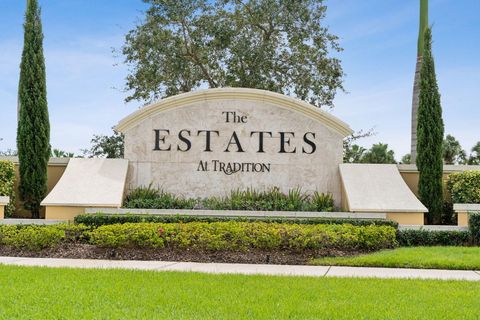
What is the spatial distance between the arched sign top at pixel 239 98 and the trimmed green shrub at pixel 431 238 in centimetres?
496

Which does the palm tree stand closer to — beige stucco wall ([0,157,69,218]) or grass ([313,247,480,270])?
grass ([313,247,480,270])

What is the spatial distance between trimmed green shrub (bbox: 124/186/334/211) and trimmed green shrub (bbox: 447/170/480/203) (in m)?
3.77

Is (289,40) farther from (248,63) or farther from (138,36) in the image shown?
(138,36)

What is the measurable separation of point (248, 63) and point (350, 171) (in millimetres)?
11421

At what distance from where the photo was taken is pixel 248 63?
92.6 feet

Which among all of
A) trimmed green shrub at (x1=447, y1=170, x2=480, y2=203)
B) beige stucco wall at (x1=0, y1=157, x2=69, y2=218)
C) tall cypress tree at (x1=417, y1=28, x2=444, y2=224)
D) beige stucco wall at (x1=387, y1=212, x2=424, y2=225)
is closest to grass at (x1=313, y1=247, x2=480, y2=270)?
beige stucco wall at (x1=387, y1=212, x2=424, y2=225)

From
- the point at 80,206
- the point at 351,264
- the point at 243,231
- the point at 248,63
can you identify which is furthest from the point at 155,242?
the point at 248,63

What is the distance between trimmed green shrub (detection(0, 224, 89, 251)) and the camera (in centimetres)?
1252

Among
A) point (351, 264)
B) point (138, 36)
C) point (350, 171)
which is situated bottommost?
point (351, 264)

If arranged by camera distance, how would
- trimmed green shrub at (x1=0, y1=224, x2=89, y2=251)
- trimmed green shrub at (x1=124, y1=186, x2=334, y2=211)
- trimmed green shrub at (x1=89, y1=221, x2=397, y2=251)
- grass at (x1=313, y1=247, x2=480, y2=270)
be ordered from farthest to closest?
trimmed green shrub at (x1=124, y1=186, x2=334, y2=211), trimmed green shrub at (x1=0, y1=224, x2=89, y2=251), trimmed green shrub at (x1=89, y1=221, x2=397, y2=251), grass at (x1=313, y1=247, x2=480, y2=270)

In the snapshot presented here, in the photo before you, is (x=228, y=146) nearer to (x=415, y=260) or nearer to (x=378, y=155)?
(x=415, y=260)

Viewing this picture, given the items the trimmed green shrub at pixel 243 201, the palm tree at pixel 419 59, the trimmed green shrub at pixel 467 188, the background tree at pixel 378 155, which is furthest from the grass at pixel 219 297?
the background tree at pixel 378 155

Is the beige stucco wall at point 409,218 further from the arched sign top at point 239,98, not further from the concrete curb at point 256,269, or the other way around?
the concrete curb at point 256,269

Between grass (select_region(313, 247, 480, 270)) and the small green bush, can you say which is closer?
grass (select_region(313, 247, 480, 270))
